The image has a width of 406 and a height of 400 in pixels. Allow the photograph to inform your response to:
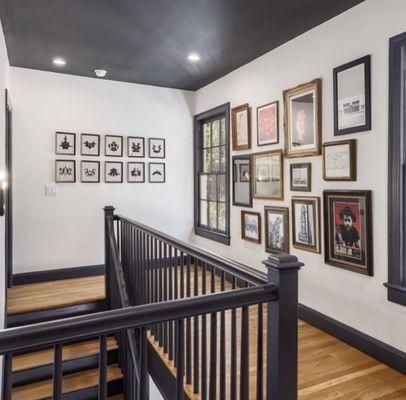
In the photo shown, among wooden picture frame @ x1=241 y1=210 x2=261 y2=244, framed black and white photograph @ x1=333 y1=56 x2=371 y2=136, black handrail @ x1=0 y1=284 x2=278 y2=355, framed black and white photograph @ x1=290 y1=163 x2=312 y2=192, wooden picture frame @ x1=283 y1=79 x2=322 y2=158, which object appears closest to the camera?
black handrail @ x1=0 y1=284 x2=278 y2=355

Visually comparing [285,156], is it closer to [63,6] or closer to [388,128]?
Result: [388,128]

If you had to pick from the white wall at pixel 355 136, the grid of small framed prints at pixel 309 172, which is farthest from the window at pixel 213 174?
the white wall at pixel 355 136

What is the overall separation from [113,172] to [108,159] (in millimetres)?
184

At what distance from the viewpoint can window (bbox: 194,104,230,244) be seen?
15.2ft

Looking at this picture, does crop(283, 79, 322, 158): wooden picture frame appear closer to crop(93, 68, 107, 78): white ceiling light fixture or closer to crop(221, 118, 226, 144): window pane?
crop(221, 118, 226, 144): window pane

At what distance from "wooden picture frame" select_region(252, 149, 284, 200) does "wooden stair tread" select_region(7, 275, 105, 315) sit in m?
2.09

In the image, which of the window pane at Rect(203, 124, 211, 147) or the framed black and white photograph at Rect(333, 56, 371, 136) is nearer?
the framed black and white photograph at Rect(333, 56, 371, 136)

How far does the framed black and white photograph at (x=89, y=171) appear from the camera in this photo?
4.56 metres

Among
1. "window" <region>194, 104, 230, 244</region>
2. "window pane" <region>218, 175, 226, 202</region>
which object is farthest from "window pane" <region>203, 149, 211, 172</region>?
"window pane" <region>218, 175, 226, 202</region>

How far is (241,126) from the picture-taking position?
13.8 feet

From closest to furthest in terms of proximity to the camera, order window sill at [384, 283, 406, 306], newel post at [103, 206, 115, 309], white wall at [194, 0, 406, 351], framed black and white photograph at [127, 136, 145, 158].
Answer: window sill at [384, 283, 406, 306]
white wall at [194, 0, 406, 351]
newel post at [103, 206, 115, 309]
framed black and white photograph at [127, 136, 145, 158]

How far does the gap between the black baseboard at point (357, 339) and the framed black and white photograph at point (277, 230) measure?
2.00 feet

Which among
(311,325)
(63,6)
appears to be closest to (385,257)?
(311,325)

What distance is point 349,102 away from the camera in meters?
2.74
